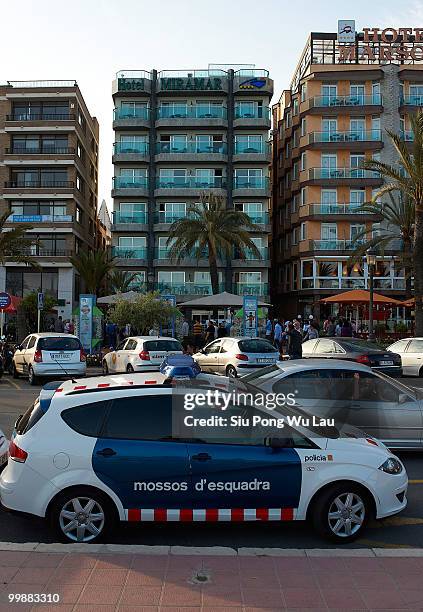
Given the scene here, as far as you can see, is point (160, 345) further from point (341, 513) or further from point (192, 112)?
point (192, 112)

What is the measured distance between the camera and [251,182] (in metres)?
51.2

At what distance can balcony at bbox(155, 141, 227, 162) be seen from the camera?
51.0 meters

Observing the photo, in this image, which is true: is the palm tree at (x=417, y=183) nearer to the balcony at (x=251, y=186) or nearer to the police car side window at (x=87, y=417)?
the police car side window at (x=87, y=417)

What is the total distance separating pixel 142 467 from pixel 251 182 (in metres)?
47.4

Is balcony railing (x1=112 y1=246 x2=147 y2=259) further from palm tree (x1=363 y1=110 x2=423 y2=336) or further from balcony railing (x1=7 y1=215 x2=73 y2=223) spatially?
palm tree (x1=363 y1=110 x2=423 y2=336)

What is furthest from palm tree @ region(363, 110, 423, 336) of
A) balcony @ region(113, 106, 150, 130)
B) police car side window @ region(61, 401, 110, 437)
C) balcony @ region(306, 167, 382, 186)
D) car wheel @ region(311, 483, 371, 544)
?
balcony @ region(113, 106, 150, 130)

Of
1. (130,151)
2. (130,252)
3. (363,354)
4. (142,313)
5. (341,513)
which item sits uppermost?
(130,151)

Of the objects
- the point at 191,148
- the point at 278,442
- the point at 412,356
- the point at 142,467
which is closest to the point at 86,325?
the point at 412,356

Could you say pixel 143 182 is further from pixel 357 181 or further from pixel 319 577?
pixel 319 577

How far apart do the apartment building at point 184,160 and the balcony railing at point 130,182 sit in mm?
83

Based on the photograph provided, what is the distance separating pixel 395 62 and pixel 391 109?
198 inches

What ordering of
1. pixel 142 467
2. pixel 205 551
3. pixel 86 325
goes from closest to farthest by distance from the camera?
pixel 205 551 < pixel 142 467 < pixel 86 325

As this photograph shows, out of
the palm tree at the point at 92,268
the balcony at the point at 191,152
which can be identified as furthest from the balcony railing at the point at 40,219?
the balcony at the point at 191,152

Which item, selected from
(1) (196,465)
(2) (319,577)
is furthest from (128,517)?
(2) (319,577)
